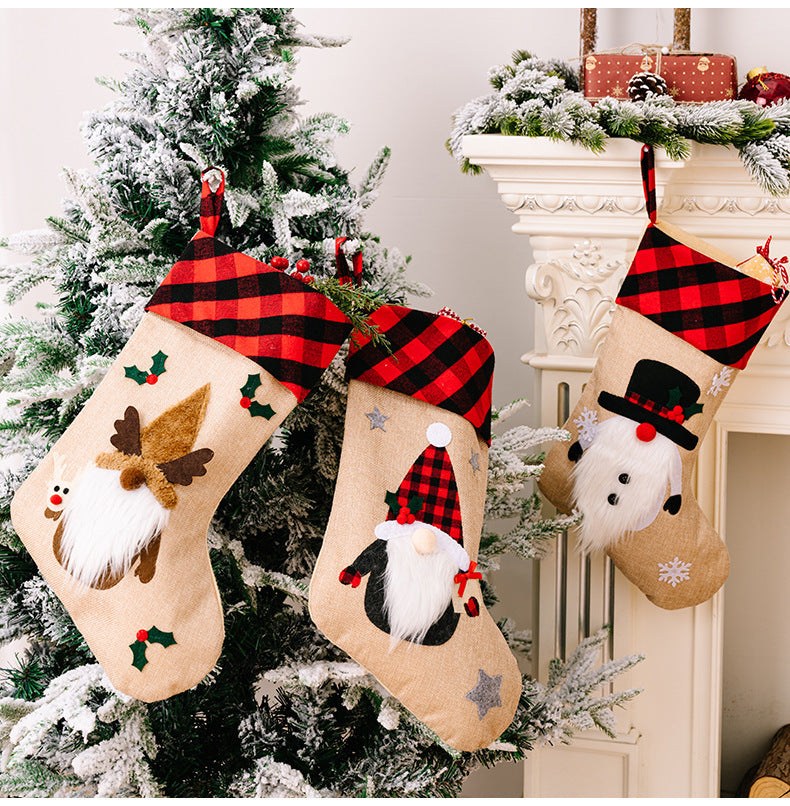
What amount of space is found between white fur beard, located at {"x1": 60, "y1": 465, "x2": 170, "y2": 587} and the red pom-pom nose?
2.41ft

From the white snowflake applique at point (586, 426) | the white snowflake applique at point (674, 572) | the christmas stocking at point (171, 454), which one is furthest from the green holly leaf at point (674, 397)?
the christmas stocking at point (171, 454)

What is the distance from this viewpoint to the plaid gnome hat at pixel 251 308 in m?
0.98

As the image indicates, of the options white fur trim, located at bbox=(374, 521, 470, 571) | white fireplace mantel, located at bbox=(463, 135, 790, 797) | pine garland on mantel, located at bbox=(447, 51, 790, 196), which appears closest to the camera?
white fur trim, located at bbox=(374, 521, 470, 571)

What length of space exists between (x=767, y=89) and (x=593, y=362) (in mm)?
505

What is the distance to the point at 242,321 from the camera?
0.99 metres

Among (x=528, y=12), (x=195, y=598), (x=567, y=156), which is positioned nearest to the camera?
(x=195, y=598)

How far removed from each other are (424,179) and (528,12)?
377 mm

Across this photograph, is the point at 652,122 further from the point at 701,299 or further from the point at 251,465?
the point at 251,465

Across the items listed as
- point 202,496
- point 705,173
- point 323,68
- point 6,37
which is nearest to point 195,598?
point 202,496

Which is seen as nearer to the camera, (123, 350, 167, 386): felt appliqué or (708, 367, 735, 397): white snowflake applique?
(123, 350, 167, 386): felt appliqué

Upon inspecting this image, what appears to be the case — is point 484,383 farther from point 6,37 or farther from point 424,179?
point 6,37

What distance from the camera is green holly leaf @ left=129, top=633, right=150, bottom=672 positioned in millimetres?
929

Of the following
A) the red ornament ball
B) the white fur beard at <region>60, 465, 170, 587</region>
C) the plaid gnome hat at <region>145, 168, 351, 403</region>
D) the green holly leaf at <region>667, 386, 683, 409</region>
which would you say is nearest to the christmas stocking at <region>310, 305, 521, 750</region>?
the plaid gnome hat at <region>145, 168, 351, 403</region>

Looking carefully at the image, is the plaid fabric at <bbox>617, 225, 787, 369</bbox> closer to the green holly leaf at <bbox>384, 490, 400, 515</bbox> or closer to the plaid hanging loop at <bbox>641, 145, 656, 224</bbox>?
the plaid hanging loop at <bbox>641, 145, 656, 224</bbox>
